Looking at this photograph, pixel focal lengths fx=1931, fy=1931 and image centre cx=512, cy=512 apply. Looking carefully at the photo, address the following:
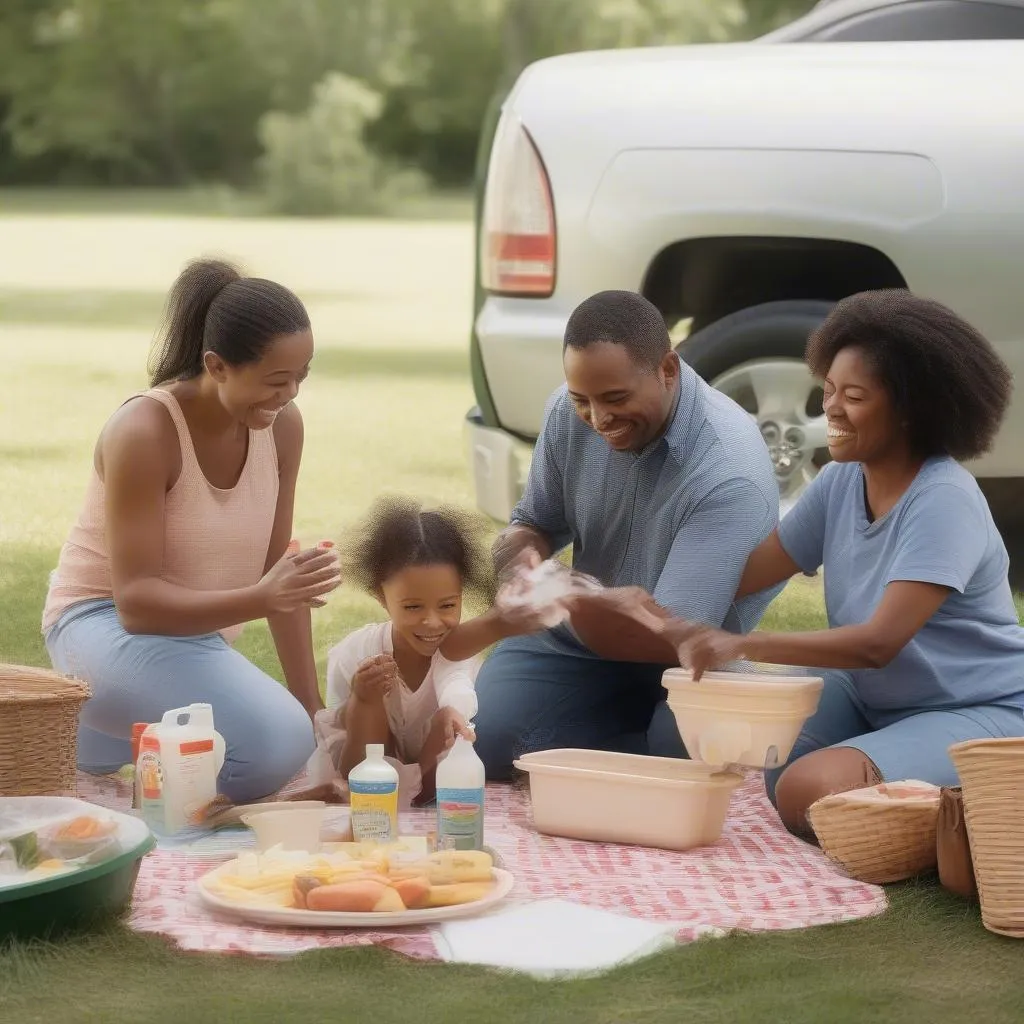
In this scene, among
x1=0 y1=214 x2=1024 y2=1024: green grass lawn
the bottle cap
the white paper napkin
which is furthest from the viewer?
the bottle cap

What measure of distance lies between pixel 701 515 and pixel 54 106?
5038 centimetres

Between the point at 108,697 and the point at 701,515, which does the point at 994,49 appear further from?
the point at 108,697

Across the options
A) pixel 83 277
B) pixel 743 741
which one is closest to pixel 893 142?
pixel 743 741

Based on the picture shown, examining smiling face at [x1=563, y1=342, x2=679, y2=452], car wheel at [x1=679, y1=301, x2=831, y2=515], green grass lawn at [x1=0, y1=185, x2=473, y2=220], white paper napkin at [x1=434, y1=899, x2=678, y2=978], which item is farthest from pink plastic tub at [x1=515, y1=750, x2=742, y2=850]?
green grass lawn at [x1=0, y1=185, x2=473, y2=220]

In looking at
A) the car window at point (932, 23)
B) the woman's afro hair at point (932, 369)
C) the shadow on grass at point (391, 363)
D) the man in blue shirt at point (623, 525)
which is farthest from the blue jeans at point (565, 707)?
the shadow on grass at point (391, 363)

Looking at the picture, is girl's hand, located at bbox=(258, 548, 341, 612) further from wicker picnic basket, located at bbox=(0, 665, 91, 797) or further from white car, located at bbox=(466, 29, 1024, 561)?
white car, located at bbox=(466, 29, 1024, 561)

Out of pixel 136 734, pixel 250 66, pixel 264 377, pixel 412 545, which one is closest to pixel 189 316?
pixel 264 377

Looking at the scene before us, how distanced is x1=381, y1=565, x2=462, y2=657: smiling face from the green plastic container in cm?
102

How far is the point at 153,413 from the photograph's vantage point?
14.6ft

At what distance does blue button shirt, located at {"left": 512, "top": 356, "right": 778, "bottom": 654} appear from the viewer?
4316 millimetres

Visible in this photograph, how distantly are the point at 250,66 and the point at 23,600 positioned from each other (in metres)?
50.2

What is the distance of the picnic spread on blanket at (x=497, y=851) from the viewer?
3512 mm

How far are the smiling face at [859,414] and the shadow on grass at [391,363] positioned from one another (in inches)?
400

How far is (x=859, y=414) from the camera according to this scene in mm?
4098
